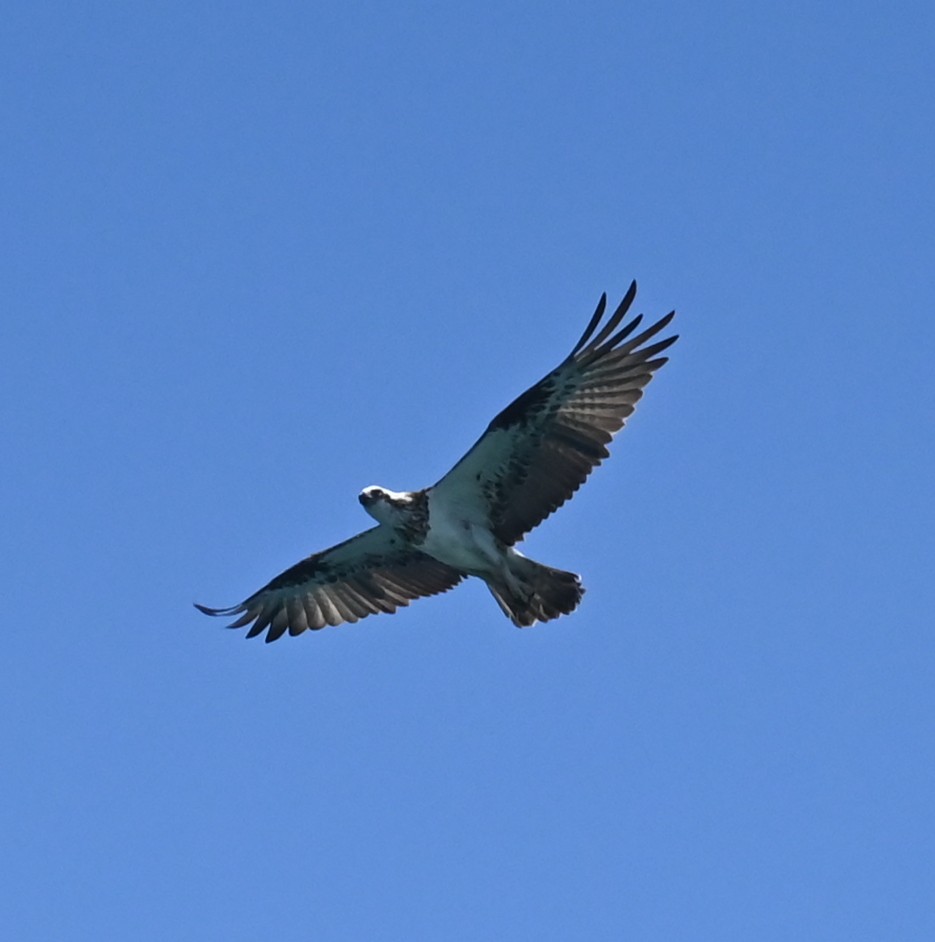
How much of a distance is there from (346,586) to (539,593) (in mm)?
2796

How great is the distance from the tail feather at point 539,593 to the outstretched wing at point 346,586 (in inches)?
54.3

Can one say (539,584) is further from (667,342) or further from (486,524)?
(667,342)

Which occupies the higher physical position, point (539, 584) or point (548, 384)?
point (548, 384)

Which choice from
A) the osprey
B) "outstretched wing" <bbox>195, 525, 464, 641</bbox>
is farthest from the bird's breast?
"outstretched wing" <bbox>195, 525, 464, 641</bbox>

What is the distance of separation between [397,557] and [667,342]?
3.83 meters

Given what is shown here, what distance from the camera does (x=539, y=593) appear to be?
18531mm

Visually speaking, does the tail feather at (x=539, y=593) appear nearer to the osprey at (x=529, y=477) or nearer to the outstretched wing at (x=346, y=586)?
the osprey at (x=529, y=477)

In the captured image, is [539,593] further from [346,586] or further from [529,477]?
[346,586]

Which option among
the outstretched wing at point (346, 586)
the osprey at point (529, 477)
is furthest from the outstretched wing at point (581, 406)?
the outstretched wing at point (346, 586)

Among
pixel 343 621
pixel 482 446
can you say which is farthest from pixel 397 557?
pixel 482 446

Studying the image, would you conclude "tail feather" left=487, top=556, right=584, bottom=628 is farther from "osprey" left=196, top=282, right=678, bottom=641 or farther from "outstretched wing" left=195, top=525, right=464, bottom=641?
"outstretched wing" left=195, top=525, right=464, bottom=641

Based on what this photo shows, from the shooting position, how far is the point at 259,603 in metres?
21.0

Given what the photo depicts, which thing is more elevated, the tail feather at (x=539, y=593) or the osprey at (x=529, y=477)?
the osprey at (x=529, y=477)

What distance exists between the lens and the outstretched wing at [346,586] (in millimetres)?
19953
